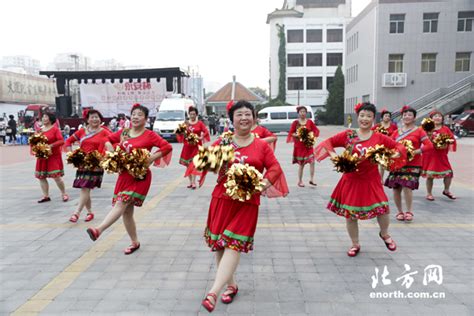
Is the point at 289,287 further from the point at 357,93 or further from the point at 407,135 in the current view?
the point at 357,93

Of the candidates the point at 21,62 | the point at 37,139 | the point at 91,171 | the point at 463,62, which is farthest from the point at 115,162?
the point at 21,62

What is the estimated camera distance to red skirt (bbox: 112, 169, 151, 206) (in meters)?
4.36

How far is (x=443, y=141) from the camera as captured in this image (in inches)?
278

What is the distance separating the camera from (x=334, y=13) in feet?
178

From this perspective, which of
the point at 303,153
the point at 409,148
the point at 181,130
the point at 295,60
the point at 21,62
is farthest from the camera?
the point at 21,62

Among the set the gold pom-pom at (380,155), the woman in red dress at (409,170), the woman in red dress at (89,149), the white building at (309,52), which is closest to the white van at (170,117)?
the woman in red dress at (89,149)

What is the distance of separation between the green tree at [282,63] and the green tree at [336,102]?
6.61m

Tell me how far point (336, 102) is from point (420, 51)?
52.0 ft

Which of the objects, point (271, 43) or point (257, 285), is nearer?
point (257, 285)

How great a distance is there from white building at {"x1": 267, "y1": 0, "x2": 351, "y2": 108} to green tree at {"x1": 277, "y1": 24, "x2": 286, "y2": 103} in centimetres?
63

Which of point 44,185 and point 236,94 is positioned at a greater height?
point 236,94

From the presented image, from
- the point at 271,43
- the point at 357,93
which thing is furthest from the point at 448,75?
the point at 271,43

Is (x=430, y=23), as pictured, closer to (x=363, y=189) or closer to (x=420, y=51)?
(x=420, y=51)

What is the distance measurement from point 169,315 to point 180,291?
43 cm
